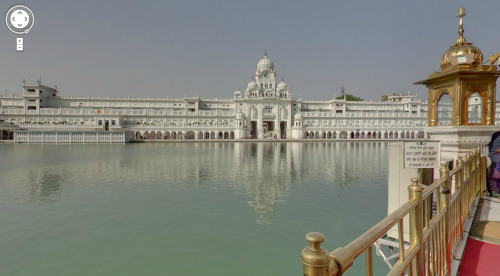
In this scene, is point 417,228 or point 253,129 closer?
point 417,228

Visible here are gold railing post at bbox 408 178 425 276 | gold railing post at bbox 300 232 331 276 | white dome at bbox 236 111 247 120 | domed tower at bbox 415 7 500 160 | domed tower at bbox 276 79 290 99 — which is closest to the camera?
gold railing post at bbox 300 232 331 276

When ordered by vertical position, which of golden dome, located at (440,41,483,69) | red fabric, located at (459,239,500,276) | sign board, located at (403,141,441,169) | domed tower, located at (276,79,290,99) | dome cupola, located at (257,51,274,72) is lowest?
red fabric, located at (459,239,500,276)

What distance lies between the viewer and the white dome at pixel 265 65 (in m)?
70.7

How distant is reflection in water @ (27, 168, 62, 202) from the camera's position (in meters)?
12.2

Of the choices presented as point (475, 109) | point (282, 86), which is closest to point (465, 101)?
point (475, 109)

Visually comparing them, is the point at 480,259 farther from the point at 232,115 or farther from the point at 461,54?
the point at 232,115

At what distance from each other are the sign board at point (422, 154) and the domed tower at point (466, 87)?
2.40 metres

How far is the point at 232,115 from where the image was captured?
65.3 meters

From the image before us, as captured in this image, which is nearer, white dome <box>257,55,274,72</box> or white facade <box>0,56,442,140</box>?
white facade <box>0,56,442,140</box>

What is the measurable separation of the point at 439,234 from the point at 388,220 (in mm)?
1735

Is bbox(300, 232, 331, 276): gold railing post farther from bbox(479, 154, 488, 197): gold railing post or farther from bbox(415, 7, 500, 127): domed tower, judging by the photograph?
bbox(415, 7, 500, 127): domed tower

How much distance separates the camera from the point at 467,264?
3.64 meters

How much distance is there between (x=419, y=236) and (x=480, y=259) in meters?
1.97

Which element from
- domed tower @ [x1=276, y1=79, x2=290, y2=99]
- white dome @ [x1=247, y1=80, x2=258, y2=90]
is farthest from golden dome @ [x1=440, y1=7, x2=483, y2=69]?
white dome @ [x1=247, y1=80, x2=258, y2=90]
